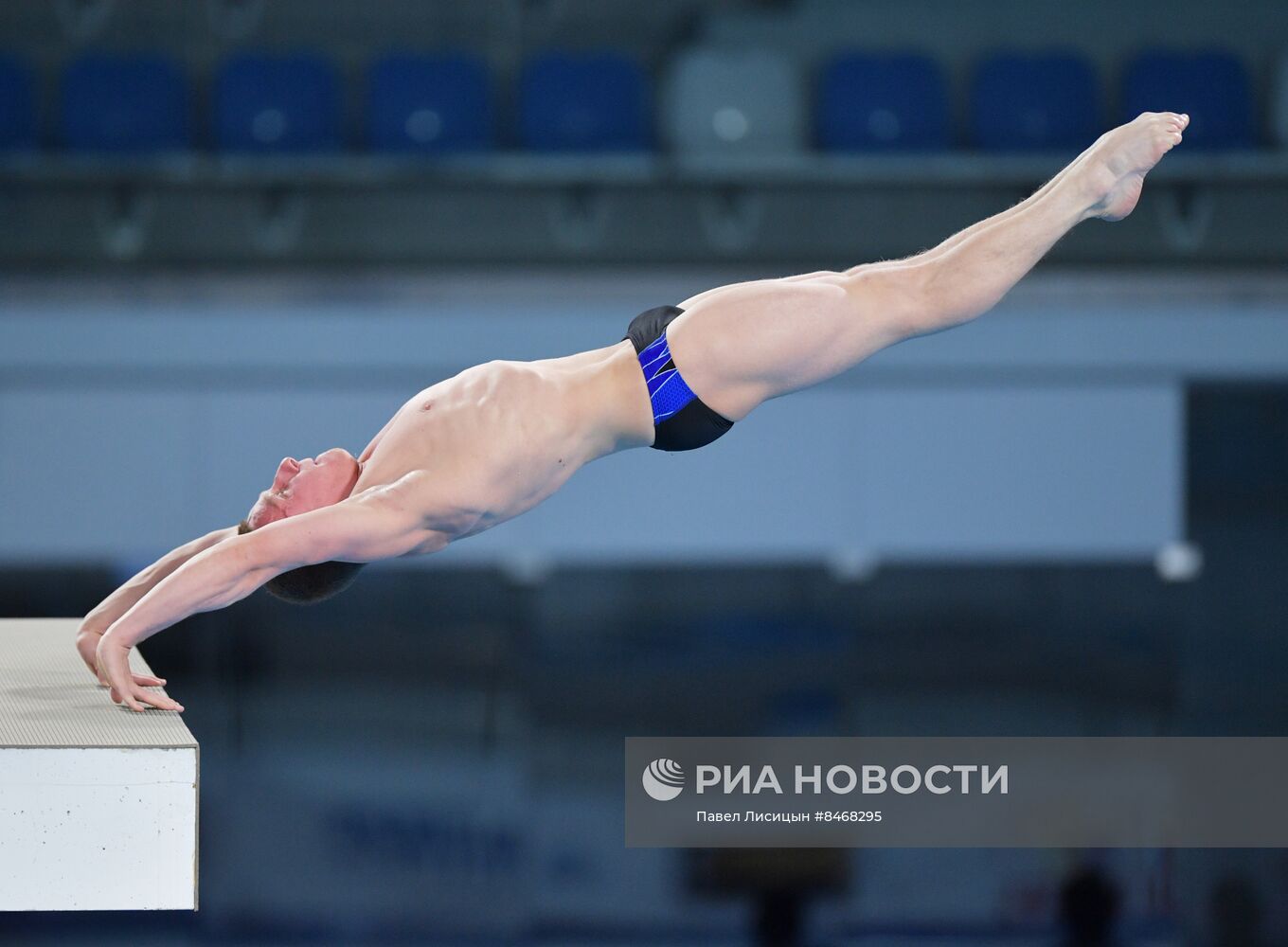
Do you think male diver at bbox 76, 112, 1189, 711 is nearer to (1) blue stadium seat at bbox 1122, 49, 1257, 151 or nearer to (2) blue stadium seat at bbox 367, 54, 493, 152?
(2) blue stadium seat at bbox 367, 54, 493, 152

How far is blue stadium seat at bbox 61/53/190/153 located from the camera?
7.70m

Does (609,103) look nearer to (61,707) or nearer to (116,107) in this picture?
(116,107)

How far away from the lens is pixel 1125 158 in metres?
3.45

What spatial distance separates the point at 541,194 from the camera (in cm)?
780

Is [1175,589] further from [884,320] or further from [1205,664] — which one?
[884,320]

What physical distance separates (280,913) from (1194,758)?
3.02m

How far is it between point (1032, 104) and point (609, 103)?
227 centimetres

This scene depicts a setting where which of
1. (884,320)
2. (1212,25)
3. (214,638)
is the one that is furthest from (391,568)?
(1212,25)

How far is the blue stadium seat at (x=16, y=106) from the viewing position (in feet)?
25.0

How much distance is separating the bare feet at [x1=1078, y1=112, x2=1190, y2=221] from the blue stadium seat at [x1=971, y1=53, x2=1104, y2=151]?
15.0 feet

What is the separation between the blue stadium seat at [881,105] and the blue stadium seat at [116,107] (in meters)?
3.48

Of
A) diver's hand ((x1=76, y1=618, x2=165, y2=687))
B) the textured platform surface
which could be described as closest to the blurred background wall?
the textured platform surface

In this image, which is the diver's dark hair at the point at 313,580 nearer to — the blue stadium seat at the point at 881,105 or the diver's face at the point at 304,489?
the diver's face at the point at 304,489

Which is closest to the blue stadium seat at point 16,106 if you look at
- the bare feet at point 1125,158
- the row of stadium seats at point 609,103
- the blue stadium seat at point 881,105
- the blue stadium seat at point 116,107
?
→ the row of stadium seats at point 609,103
